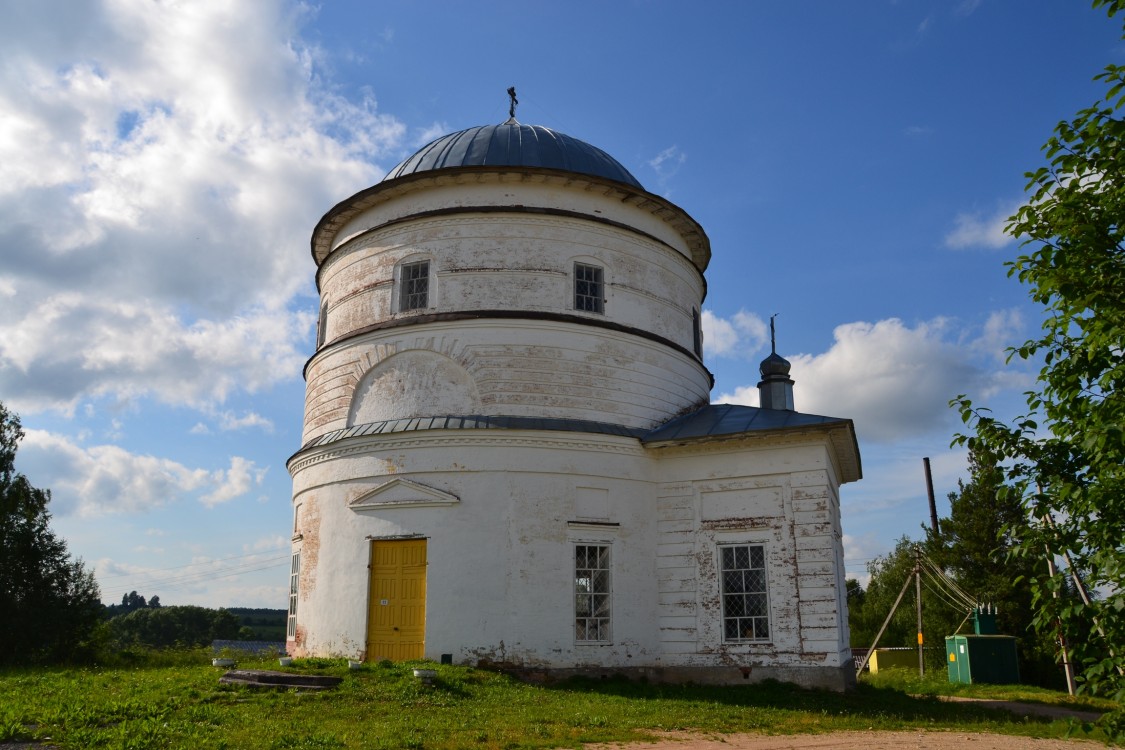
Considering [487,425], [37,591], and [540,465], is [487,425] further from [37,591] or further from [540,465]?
[37,591]

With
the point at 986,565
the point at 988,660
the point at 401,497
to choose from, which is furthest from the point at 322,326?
the point at 986,565

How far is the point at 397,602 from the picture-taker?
15164 mm

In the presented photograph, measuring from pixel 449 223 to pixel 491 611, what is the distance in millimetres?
7415

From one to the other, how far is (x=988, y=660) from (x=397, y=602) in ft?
53.7

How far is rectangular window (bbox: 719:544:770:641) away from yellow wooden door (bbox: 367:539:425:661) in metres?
5.38

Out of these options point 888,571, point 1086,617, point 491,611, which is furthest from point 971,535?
point 1086,617

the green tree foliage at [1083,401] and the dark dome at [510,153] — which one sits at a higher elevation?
the dark dome at [510,153]

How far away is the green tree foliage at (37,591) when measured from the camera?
19875 millimetres

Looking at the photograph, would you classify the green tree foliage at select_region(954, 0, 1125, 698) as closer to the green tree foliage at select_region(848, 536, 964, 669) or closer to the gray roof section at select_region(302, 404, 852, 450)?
the gray roof section at select_region(302, 404, 852, 450)

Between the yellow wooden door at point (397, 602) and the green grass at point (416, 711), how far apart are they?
86 centimetres

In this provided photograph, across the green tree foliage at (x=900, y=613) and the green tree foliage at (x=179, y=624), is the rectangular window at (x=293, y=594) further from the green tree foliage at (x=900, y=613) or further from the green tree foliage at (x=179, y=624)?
the green tree foliage at (x=179, y=624)

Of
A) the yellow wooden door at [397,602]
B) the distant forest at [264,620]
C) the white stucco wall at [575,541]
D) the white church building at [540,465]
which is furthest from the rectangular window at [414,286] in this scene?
the distant forest at [264,620]

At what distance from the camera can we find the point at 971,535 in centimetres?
3069

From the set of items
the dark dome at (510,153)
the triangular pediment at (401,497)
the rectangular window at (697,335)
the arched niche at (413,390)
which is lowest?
the triangular pediment at (401,497)
